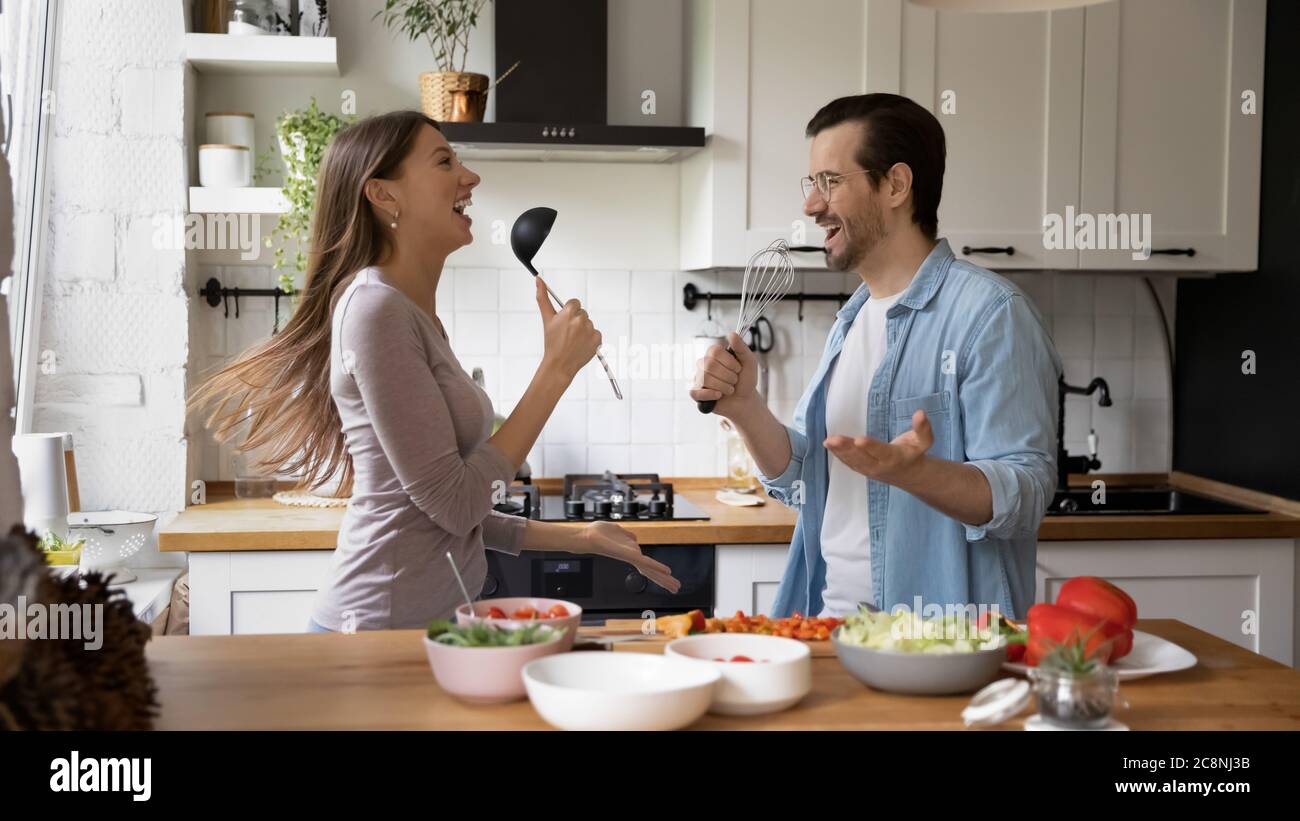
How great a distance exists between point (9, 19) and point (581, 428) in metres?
1.66

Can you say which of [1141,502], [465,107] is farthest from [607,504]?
[1141,502]

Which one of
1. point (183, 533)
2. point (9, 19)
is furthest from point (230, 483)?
point (9, 19)

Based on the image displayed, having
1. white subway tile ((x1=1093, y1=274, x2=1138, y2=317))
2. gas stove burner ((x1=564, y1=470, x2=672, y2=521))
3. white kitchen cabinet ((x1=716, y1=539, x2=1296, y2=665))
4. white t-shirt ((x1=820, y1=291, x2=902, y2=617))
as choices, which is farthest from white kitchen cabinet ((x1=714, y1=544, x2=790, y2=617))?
white subway tile ((x1=1093, y1=274, x2=1138, y2=317))

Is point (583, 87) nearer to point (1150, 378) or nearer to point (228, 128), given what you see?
point (228, 128)

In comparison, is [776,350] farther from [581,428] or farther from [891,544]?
[891,544]

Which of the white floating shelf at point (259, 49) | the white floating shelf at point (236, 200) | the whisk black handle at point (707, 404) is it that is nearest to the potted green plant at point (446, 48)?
the white floating shelf at point (259, 49)

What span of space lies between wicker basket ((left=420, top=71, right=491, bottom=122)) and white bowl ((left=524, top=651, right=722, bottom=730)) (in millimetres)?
2052

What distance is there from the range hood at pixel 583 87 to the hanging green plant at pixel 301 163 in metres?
0.32

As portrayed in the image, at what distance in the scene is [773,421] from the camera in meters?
2.03

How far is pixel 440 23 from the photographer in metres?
3.24

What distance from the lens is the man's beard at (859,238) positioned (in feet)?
6.75

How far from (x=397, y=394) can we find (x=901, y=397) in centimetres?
83
